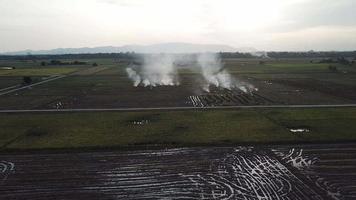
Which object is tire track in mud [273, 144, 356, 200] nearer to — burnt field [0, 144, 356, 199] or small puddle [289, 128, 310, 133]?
burnt field [0, 144, 356, 199]

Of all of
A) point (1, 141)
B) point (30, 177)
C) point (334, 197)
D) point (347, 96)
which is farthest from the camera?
point (347, 96)

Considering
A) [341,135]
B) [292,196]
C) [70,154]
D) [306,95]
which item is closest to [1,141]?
[70,154]

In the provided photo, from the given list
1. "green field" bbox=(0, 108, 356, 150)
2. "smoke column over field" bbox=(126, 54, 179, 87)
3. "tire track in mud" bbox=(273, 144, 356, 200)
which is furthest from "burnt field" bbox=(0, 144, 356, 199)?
"smoke column over field" bbox=(126, 54, 179, 87)

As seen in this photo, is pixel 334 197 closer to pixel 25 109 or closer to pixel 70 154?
pixel 70 154

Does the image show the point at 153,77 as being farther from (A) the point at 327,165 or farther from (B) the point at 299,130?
(A) the point at 327,165

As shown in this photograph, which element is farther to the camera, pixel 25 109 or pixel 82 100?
pixel 82 100

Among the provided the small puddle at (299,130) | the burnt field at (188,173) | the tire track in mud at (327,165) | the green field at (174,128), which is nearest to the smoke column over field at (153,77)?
the green field at (174,128)

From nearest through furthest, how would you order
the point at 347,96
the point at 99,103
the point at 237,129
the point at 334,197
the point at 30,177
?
the point at 334,197
the point at 30,177
the point at 237,129
the point at 99,103
the point at 347,96
